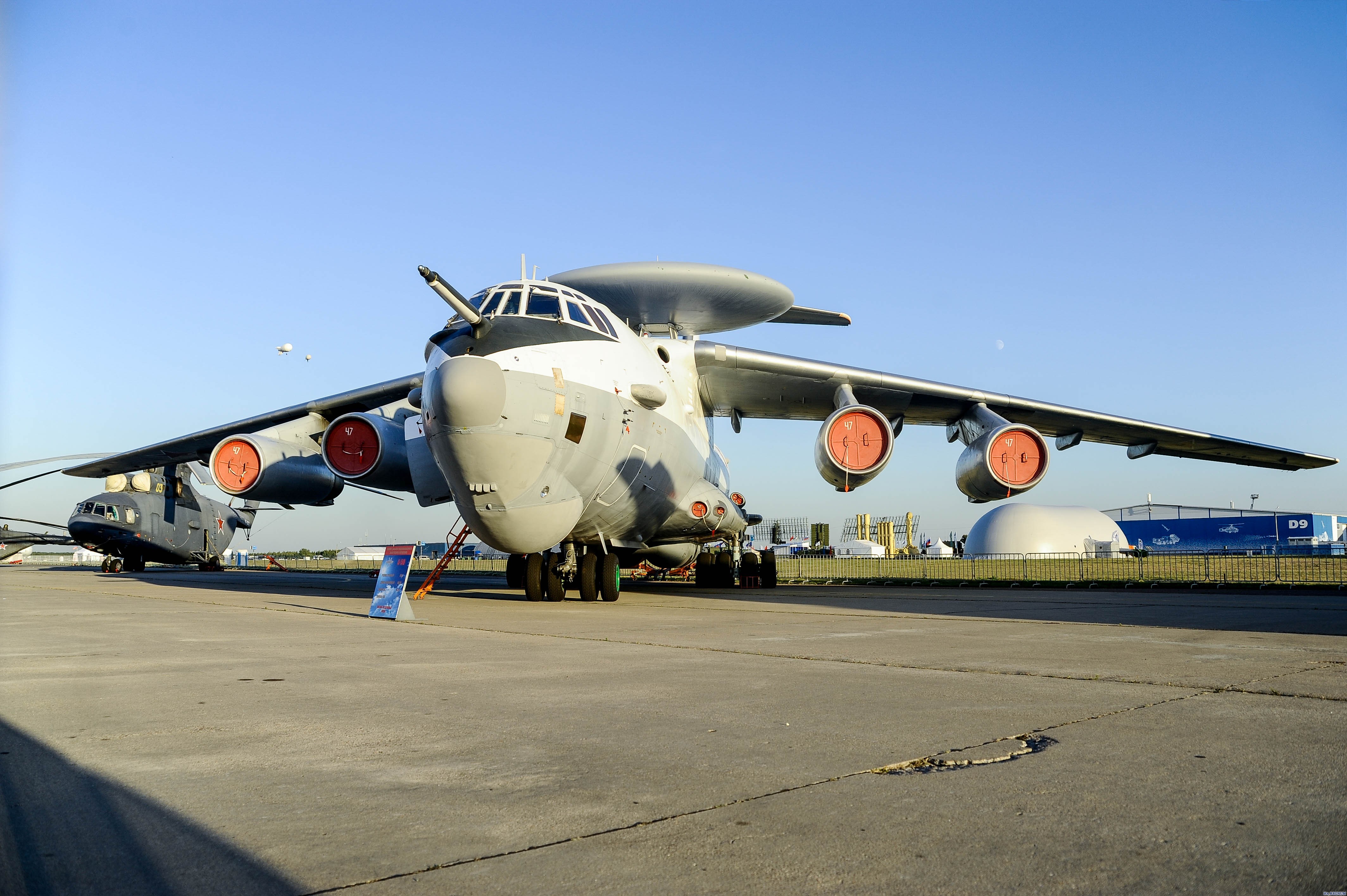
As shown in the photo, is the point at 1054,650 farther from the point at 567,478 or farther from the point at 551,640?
the point at 567,478

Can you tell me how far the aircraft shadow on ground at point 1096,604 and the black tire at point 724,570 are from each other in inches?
35.7

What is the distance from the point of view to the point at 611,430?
39.4 feet

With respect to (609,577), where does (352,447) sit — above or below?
above

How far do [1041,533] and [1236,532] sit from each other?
146 feet

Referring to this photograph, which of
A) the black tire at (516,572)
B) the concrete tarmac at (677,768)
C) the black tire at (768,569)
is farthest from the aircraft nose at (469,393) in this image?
the black tire at (768,569)

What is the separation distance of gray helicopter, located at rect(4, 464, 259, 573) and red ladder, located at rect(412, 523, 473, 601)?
44.8 ft

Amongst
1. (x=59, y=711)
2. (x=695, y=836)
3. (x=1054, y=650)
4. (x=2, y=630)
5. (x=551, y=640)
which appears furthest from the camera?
(x=2, y=630)

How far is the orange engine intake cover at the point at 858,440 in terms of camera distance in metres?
14.0

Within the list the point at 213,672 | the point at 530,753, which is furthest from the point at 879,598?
the point at 530,753

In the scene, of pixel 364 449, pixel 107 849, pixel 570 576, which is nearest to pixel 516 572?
pixel 570 576

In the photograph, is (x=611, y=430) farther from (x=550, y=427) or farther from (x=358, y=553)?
(x=358, y=553)

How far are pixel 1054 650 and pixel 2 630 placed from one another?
32.7ft

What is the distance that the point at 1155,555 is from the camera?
43156 mm

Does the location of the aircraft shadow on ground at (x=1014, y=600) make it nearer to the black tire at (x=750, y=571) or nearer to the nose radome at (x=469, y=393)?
the black tire at (x=750, y=571)
